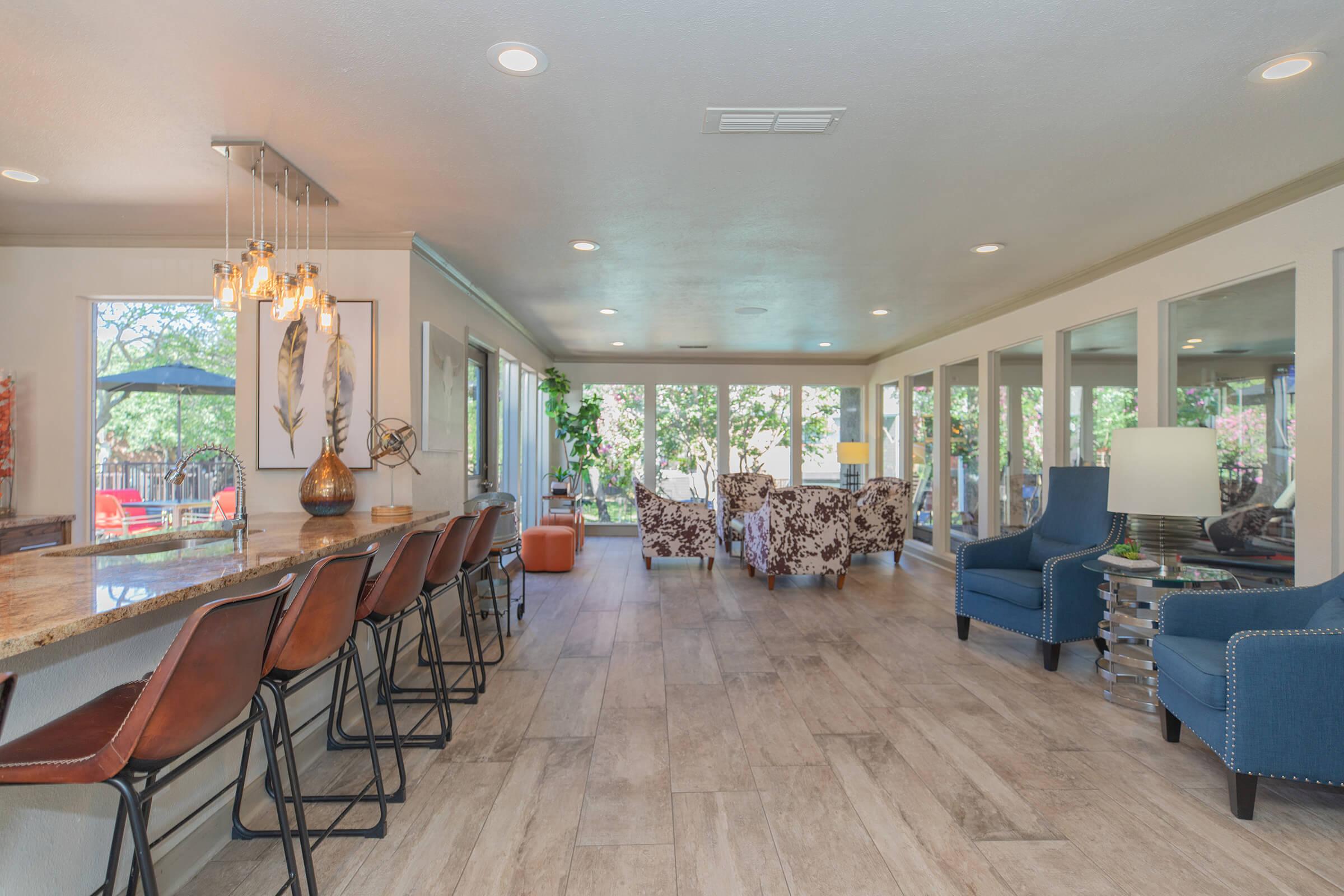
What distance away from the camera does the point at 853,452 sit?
30.1ft

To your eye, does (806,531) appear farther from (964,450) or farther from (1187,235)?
(1187,235)

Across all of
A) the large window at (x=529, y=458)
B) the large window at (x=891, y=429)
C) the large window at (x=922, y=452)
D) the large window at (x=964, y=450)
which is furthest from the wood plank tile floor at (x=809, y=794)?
the large window at (x=891, y=429)

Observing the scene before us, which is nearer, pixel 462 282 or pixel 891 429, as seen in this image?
pixel 462 282

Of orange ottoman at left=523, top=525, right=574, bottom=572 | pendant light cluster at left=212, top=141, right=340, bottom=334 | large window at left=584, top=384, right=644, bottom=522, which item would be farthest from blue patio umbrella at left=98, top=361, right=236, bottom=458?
large window at left=584, top=384, right=644, bottom=522

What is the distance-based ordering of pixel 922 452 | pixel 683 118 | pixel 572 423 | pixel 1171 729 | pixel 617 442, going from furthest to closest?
pixel 617 442, pixel 572 423, pixel 922 452, pixel 1171 729, pixel 683 118

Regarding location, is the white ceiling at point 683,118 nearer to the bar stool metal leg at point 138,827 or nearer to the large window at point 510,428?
the bar stool metal leg at point 138,827

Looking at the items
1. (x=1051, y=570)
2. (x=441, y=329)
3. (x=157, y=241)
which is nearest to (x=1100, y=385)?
(x=1051, y=570)

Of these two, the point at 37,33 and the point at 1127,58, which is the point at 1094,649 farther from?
the point at 37,33

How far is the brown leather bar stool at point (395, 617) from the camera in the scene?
242 cm

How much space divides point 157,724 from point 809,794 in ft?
6.52

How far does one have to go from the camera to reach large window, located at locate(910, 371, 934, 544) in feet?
25.6

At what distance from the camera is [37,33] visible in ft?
6.93

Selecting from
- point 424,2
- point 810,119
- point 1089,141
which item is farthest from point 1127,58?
point 424,2

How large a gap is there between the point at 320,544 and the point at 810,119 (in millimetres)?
2388
